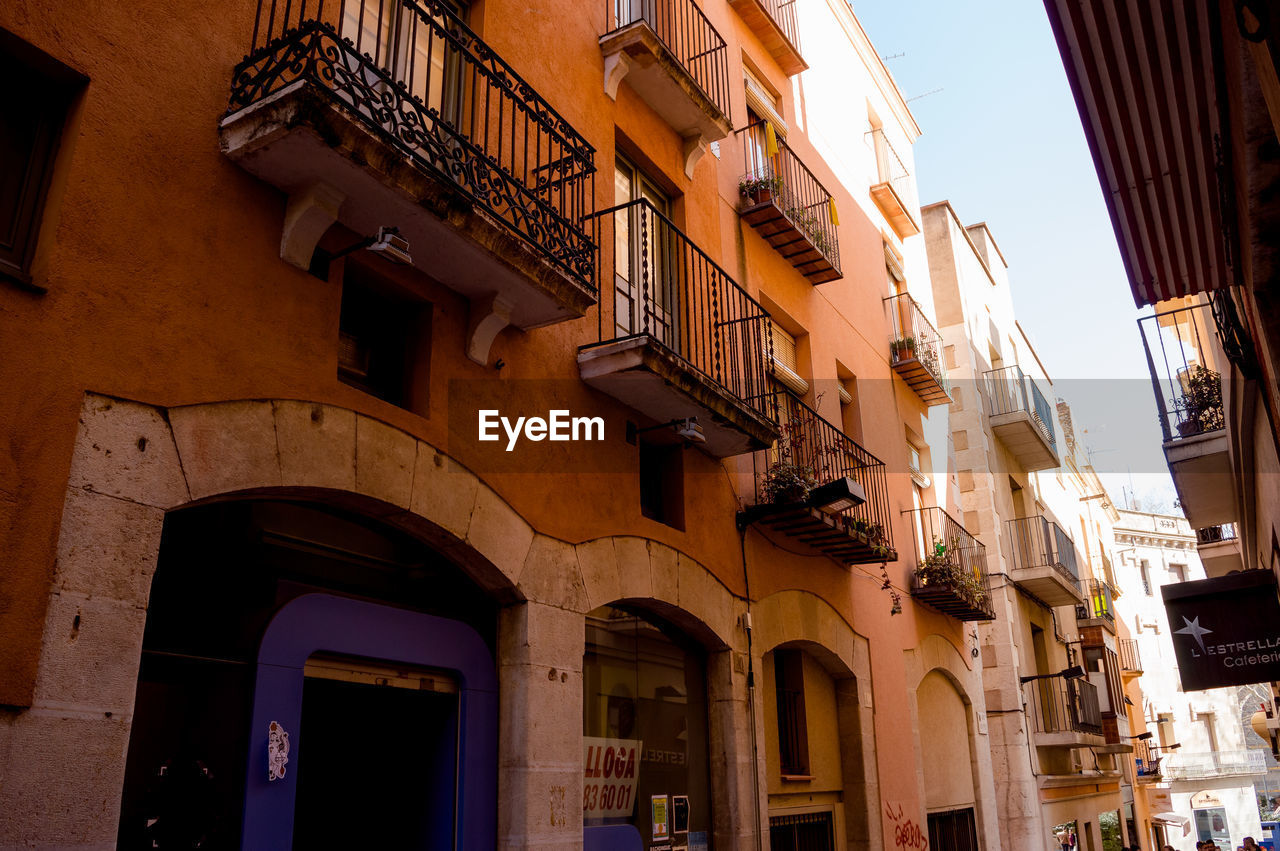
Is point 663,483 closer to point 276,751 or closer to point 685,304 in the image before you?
point 685,304

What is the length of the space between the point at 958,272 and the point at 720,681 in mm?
15309

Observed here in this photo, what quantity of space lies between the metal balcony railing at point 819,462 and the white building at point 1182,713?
130 ft

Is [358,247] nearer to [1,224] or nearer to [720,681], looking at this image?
[1,224]

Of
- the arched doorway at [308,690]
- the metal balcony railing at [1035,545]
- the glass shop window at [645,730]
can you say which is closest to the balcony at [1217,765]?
the metal balcony railing at [1035,545]

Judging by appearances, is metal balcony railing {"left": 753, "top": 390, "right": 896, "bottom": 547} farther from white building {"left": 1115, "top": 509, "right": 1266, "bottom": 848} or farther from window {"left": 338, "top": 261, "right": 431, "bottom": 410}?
white building {"left": 1115, "top": 509, "right": 1266, "bottom": 848}

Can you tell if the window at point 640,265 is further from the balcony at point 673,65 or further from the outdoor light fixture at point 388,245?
the outdoor light fixture at point 388,245

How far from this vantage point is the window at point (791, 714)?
10477 millimetres

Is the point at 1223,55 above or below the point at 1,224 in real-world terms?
above

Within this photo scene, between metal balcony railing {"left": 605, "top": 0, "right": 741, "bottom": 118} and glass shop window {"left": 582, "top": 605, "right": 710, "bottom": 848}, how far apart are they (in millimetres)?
5711

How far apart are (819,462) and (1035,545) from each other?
1093 centimetres

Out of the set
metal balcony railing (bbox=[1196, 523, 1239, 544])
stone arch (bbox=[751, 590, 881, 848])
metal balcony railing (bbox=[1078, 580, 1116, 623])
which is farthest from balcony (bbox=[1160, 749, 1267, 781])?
stone arch (bbox=[751, 590, 881, 848])

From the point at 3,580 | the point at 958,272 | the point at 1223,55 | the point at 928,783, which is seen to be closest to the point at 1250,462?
the point at 1223,55

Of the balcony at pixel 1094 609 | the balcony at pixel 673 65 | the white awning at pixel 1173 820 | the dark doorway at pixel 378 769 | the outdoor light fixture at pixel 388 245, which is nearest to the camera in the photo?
the outdoor light fixture at pixel 388 245

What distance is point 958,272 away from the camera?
21750mm
